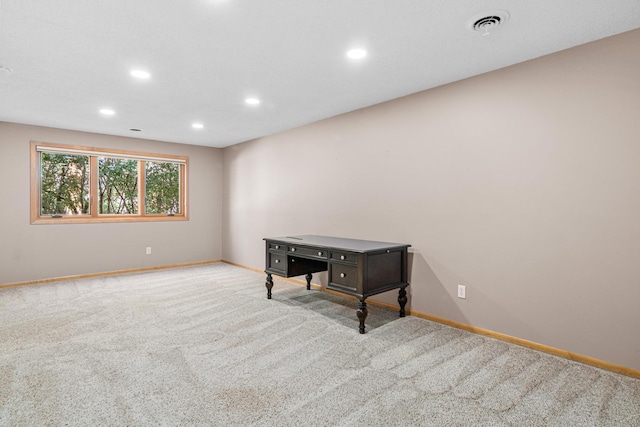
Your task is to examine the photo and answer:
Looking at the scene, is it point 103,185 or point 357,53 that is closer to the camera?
point 357,53

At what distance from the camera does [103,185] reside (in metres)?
5.27

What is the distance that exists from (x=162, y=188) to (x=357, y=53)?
182 inches

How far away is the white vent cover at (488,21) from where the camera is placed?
1.97 m

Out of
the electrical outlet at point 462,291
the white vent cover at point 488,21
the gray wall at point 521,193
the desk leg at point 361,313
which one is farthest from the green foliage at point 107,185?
the white vent cover at point 488,21

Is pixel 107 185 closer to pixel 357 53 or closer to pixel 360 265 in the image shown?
pixel 360 265

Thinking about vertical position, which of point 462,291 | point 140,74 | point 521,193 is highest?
point 140,74

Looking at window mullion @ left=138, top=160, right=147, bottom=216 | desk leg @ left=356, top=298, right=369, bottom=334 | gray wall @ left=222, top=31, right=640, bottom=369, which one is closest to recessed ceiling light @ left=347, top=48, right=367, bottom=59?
gray wall @ left=222, top=31, right=640, bottom=369

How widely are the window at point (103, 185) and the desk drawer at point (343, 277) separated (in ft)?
12.5

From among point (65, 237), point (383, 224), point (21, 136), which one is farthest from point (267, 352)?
point (21, 136)

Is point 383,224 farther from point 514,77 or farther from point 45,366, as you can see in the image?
point 45,366

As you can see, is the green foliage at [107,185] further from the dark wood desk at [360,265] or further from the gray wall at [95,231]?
the dark wood desk at [360,265]

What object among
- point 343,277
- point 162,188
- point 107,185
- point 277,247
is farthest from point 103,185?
point 343,277

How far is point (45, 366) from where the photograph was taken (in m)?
2.30

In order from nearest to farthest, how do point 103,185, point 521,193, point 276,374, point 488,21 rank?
point 488,21 < point 276,374 < point 521,193 < point 103,185
